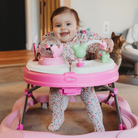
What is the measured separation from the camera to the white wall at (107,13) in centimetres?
208

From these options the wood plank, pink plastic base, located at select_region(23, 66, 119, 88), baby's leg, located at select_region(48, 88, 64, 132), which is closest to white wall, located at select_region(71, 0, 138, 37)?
the wood plank

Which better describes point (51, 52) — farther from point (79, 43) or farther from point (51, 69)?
point (79, 43)

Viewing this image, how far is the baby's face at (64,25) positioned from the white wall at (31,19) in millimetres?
2409

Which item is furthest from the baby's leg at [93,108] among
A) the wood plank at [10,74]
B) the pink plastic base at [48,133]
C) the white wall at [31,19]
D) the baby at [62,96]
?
the white wall at [31,19]

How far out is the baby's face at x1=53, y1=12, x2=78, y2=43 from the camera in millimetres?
990

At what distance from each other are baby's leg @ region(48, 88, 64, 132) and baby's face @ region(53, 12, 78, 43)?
29cm

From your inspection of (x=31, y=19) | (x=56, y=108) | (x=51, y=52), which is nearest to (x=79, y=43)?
(x=51, y=52)

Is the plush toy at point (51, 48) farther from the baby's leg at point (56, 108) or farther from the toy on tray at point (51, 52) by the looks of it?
the baby's leg at point (56, 108)

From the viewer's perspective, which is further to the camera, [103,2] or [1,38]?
[1,38]

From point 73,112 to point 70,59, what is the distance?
1.23 feet

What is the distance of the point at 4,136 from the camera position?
0.76 m

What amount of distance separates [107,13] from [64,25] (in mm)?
1412

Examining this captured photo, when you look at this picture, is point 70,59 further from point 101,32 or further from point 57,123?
point 101,32

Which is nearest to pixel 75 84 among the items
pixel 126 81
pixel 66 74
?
pixel 66 74
